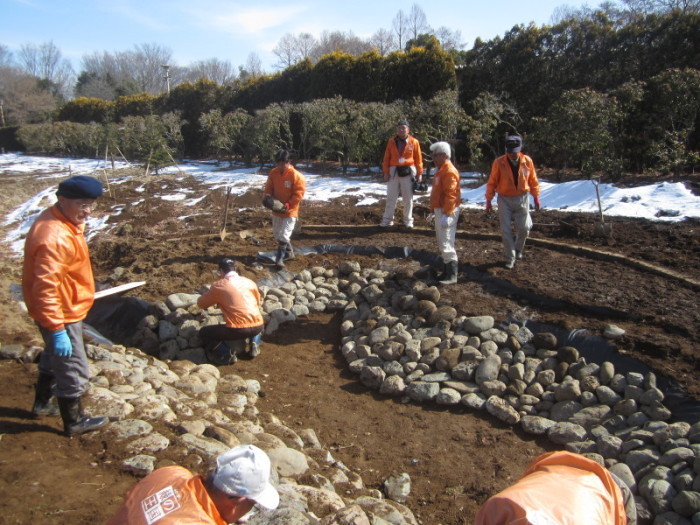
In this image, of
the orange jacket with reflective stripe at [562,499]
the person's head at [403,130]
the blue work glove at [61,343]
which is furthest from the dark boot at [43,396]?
the person's head at [403,130]

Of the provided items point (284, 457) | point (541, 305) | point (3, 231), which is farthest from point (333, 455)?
point (3, 231)

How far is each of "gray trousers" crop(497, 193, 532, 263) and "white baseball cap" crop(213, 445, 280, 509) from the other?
5093mm

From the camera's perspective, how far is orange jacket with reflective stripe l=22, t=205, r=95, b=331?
305 cm

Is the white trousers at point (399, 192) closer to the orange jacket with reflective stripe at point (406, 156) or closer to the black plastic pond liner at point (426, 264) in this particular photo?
the orange jacket with reflective stripe at point (406, 156)

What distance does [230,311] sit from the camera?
5.43m

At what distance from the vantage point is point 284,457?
3.56 meters

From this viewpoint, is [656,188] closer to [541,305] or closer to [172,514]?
[541,305]

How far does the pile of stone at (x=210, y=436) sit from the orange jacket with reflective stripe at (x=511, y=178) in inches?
145

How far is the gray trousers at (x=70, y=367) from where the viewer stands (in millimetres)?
3223

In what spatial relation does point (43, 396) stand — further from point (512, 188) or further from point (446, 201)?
point (512, 188)

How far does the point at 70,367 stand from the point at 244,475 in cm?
192

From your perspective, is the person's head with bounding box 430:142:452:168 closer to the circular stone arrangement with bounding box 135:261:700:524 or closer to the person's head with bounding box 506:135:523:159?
the person's head with bounding box 506:135:523:159

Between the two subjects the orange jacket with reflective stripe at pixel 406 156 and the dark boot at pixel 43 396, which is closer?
the dark boot at pixel 43 396

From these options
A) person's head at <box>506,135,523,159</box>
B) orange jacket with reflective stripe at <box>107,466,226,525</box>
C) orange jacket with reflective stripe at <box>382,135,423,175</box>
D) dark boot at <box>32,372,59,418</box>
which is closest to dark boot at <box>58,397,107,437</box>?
dark boot at <box>32,372,59,418</box>
